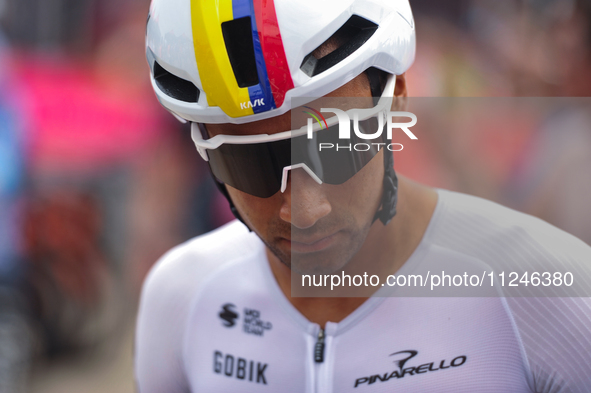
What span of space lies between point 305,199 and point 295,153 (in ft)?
0.51

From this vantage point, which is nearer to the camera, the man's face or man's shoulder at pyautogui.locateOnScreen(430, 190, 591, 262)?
the man's face

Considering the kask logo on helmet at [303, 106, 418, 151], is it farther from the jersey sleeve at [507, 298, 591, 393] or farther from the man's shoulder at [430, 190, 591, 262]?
the jersey sleeve at [507, 298, 591, 393]

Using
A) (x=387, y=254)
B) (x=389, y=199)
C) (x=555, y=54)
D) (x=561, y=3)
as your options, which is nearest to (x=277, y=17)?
(x=389, y=199)

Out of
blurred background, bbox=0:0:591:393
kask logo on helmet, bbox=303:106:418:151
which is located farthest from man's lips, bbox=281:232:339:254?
blurred background, bbox=0:0:591:393

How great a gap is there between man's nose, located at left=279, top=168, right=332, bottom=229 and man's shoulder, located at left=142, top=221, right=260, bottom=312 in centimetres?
63

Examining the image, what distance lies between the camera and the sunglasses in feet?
4.58

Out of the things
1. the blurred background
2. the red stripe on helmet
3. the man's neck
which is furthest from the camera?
the blurred background

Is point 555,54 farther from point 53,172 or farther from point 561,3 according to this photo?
point 53,172

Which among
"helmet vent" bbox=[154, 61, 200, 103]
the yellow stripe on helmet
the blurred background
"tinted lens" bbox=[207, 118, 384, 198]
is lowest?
the blurred background

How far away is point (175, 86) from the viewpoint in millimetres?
1570

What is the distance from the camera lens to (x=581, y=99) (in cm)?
404

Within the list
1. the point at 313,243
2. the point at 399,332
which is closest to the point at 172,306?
the point at 313,243

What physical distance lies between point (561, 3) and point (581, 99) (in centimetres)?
131

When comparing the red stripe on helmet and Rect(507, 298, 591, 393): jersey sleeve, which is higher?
the red stripe on helmet
